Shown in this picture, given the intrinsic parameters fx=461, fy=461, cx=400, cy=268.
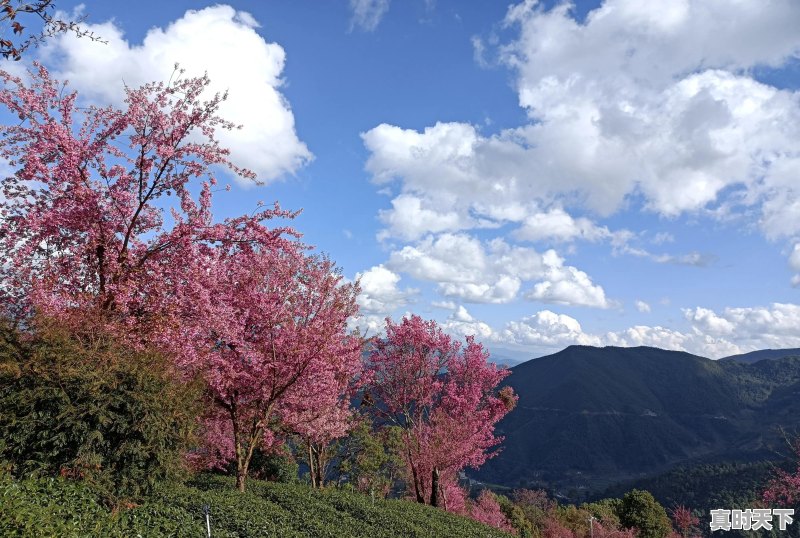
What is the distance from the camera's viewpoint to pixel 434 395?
93.7ft

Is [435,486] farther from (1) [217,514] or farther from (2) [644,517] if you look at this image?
(2) [644,517]

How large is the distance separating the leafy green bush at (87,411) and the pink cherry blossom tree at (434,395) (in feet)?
56.9

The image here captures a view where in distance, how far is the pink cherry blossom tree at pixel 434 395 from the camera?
26.4m

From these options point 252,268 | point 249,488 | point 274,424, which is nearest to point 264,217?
point 252,268

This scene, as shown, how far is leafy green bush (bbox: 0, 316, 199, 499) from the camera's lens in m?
8.35

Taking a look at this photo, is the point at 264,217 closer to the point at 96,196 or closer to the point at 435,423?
the point at 96,196

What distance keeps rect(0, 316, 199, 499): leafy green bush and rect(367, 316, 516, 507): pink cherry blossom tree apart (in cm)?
1736

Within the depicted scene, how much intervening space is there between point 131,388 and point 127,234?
3.99 m

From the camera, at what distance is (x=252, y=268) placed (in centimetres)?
1491

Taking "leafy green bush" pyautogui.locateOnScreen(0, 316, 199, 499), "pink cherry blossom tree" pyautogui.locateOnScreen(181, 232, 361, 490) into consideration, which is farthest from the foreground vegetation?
"pink cherry blossom tree" pyautogui.locateOnScreen(181, 232, 361, 490)

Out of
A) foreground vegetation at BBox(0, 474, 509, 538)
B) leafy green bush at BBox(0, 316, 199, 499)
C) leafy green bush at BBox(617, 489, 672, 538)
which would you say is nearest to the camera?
foreground vegetation at BBox(0, 474, 509, 538)
